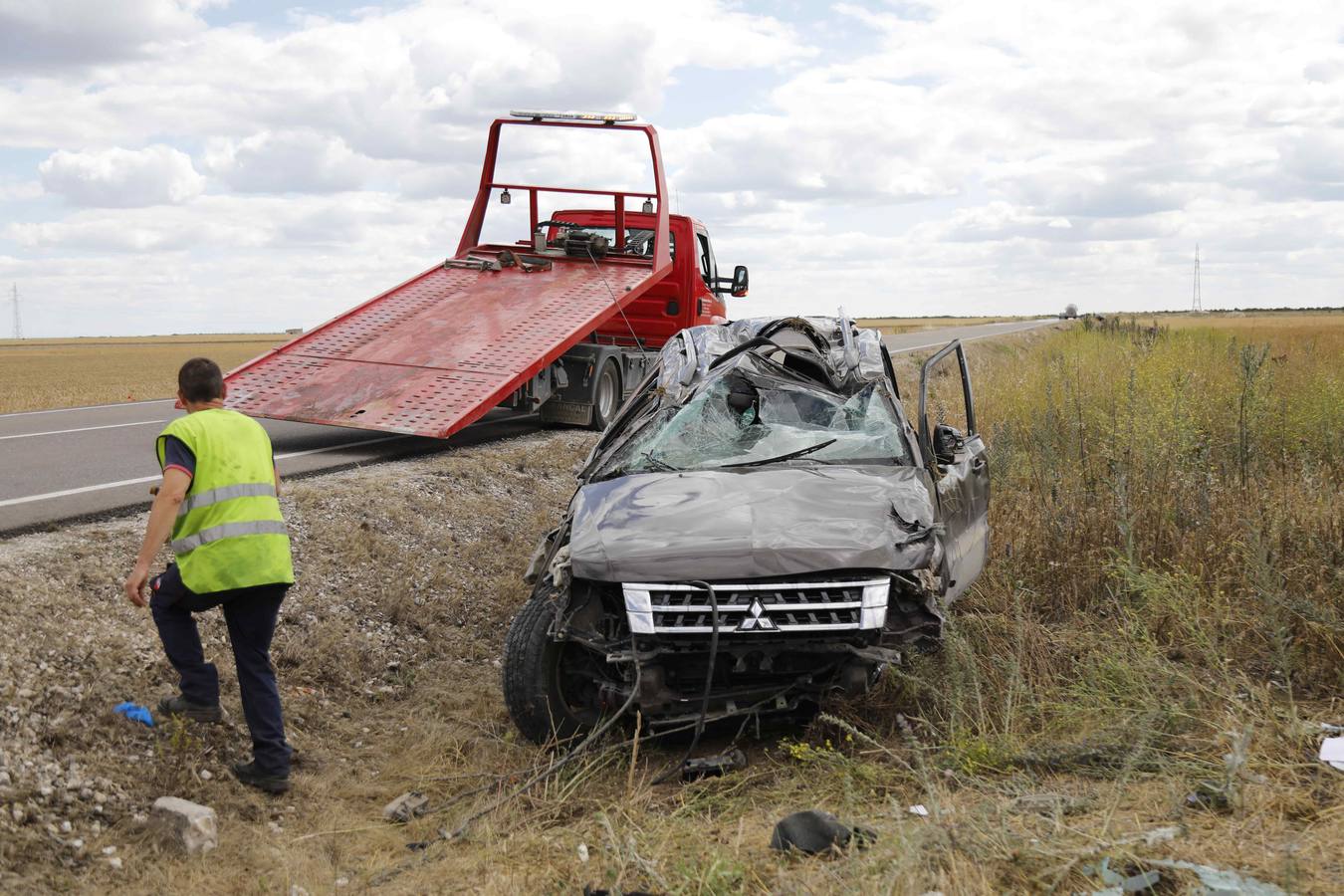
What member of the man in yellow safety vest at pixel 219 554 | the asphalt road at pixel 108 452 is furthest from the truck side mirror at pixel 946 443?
Result: the asphalt road at pixel 108 452

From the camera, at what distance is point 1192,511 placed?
23.1 ft

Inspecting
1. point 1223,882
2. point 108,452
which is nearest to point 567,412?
point 108,452

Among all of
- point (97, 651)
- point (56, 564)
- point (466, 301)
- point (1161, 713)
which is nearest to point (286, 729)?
point (97, 651)

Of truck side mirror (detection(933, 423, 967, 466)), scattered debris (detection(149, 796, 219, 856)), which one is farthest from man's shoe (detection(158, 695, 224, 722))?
truck side mirror (detection(933, 423, 967, 466))

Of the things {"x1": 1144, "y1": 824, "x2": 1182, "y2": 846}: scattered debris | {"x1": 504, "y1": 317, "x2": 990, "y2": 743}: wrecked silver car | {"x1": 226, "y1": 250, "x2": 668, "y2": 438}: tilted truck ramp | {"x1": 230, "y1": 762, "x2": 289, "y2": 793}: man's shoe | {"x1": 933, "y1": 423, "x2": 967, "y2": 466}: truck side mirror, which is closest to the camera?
{"x1": 1144, "y1": 824, "x2": 1182, "y2": 846}: scattered debris

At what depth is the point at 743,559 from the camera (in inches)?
175

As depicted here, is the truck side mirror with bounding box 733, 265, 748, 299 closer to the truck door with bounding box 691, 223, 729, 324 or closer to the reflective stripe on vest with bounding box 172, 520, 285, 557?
the truck door with bounding box 691, 223, 729, 324

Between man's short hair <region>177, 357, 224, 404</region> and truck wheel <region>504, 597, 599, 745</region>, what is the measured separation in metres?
1.59

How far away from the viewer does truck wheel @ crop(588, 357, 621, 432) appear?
42.4 ft

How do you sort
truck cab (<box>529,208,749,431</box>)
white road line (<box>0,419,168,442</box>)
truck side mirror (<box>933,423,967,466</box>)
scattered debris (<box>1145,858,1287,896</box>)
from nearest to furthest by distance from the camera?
scattered debris (<box>1145,858,1287,896</box>), truck side mirror (<box>933,423,967,466</box>), white road line (<box>0,419,168,442</box>), truck cab (<box>529,208,749,431</box>)

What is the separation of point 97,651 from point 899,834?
12.2 ft

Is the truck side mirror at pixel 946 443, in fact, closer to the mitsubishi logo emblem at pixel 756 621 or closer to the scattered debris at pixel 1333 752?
the mitsubishi logo emblem at pixel 756 621

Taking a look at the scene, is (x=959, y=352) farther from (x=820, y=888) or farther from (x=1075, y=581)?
(x=820, y=888)

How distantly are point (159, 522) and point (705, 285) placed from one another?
37.0 feet
